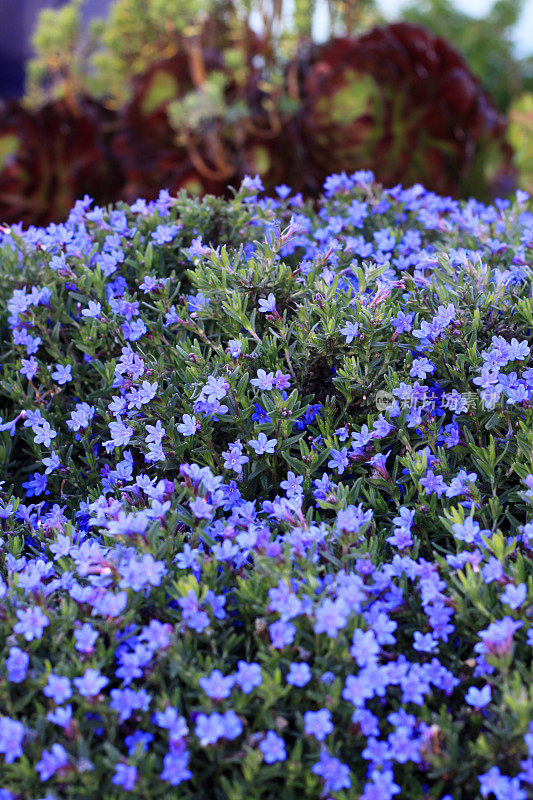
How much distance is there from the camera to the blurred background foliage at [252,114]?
364 cm

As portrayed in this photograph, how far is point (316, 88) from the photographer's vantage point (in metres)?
3.60

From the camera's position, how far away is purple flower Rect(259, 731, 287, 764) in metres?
1.05

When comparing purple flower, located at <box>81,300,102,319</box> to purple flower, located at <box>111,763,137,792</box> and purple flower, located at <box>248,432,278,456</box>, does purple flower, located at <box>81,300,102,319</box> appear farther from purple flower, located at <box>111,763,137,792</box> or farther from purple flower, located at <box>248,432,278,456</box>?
purple flower, located at <box>111,763,137,792</box>

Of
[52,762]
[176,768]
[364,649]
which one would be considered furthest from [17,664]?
[364,649]

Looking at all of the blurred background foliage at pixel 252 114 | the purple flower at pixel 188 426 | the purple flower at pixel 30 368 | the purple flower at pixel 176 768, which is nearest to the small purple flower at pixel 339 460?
the purple flower at pixel 188 426

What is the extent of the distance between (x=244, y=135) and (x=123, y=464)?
2.57 metres

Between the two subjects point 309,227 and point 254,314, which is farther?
point 309,227

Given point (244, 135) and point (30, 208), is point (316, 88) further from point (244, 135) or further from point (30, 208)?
point (30, 208)

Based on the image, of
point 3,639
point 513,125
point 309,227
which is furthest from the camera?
point 513,125

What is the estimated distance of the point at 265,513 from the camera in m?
1.54

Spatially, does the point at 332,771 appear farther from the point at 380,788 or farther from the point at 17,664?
→ the point at 17,664

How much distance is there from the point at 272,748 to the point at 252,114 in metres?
3.25

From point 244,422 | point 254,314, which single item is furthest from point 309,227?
point 244,422

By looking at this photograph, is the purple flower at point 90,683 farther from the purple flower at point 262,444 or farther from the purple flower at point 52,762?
the purple flower at point 262,444
